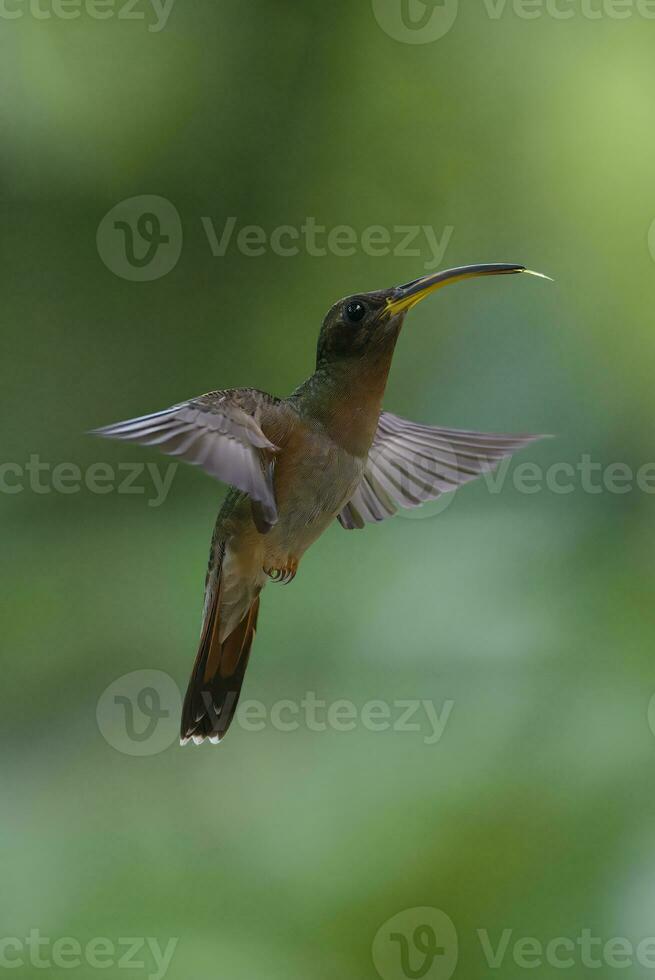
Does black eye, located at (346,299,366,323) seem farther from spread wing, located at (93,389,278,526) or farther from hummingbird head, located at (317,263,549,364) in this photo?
spread wing, located at (93,389,278,526)

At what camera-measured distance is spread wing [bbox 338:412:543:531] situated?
1.29 m

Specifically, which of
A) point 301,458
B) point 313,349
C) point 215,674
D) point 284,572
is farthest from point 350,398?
point 313,349

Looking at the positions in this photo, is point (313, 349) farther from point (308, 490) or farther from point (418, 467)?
point (308, 490)

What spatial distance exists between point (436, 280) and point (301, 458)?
0.26m

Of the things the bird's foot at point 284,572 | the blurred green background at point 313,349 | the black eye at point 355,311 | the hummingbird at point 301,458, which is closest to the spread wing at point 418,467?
the hummingbird at point 301,458

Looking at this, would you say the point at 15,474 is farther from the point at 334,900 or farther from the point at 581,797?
the point at 581,797

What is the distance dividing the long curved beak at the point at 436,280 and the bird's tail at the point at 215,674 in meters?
0.37

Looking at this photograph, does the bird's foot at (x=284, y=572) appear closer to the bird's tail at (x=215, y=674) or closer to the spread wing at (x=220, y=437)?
the bird's tail at (x=215, y=674)

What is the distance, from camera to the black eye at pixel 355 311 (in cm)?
110

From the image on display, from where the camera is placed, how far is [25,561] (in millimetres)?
2750

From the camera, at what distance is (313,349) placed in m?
2.71

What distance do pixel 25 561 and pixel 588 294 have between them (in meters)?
1.49

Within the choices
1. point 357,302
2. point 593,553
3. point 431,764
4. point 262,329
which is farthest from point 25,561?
point 357,302

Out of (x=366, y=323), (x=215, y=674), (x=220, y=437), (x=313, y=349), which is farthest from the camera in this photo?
(x=313, y=349)
